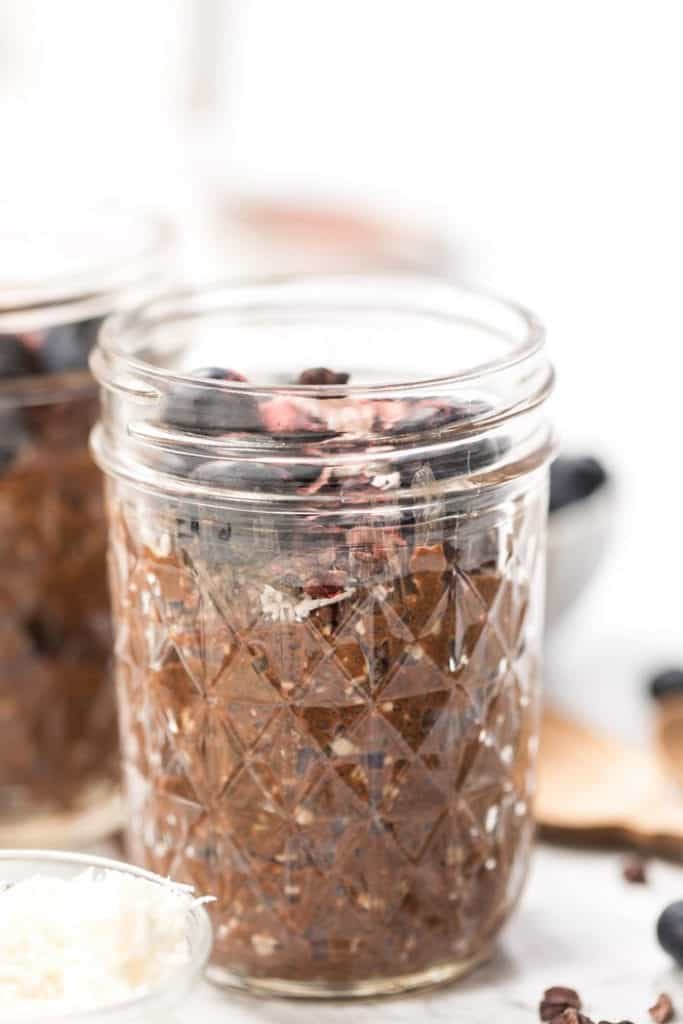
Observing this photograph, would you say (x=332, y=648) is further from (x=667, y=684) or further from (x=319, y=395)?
(x=667, y=684)

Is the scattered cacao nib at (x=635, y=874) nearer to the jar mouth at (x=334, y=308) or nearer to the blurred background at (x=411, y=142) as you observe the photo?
the jar mouth at (x=334, y=308)

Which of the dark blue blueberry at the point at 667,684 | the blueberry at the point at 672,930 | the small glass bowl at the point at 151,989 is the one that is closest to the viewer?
the small glass bowl at the point at 151,989

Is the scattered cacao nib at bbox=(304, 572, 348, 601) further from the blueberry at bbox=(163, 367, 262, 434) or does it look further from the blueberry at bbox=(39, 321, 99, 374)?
the blueberry at bbox=(39, 321, 99, 374)

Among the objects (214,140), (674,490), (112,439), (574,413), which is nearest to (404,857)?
(112,439)

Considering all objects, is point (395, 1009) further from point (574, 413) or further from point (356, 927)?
point (574, 413)

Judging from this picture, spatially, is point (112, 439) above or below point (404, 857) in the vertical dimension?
above

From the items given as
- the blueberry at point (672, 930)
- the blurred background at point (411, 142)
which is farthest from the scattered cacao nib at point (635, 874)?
the blurred background at point (411, 142)

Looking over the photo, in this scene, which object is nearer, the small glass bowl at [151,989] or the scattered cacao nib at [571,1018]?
the small glass bowl at [151,989]
